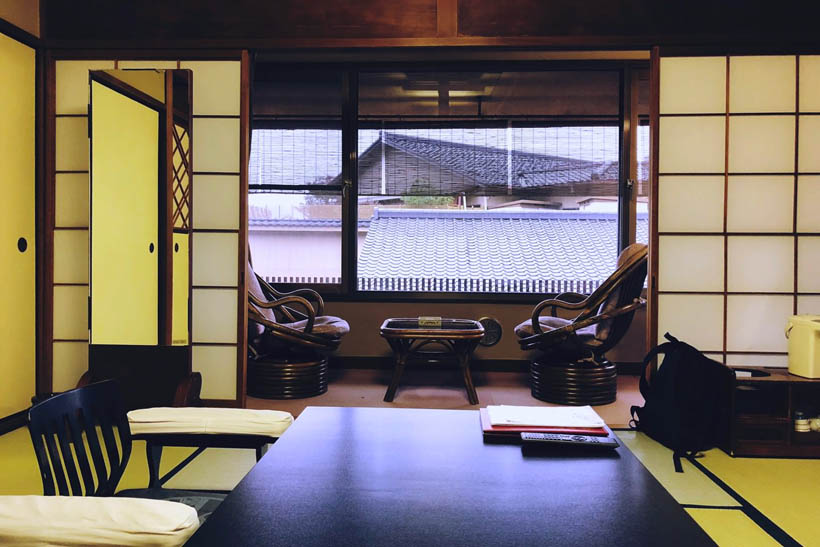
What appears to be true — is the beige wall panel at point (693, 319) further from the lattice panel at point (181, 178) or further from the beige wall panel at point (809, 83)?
the lattice panel at point (181, 178)

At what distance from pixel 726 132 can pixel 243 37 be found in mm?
2728

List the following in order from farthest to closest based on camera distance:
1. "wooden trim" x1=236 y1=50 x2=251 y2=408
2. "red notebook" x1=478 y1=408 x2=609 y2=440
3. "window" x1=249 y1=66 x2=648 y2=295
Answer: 1. "window" x1=249 y1=66 x2=648 y2=295
2. "wooden trim" x1=236 y1=50 x2=251 y2=408
3. "red notebook" x1=478 y1=408 x2=609 y2=440

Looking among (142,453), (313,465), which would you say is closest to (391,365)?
(142,453)

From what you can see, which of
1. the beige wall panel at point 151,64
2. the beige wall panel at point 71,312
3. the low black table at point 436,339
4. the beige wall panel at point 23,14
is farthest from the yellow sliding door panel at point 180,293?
the beige wall panel at point 23,14

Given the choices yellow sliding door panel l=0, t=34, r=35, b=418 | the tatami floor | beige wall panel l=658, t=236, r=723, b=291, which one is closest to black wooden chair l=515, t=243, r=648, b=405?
the tatami floor

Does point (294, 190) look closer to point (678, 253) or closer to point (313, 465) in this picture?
point (678, 253)

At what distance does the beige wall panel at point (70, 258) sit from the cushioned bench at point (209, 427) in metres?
2.39

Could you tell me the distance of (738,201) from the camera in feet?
11.4

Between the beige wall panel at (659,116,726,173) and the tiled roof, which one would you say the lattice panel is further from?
the beige wall panel at (659,116,726,173)

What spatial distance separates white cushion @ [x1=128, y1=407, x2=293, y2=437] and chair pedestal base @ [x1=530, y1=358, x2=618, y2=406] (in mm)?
2752

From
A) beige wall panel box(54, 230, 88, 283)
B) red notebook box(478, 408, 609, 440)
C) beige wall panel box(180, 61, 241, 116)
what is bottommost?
red notebook box(478, 408, 609, 440)

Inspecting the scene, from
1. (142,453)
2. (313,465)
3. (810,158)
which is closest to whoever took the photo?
(313,465)

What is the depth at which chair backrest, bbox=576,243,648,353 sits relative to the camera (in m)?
3.94

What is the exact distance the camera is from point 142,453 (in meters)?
2.96
